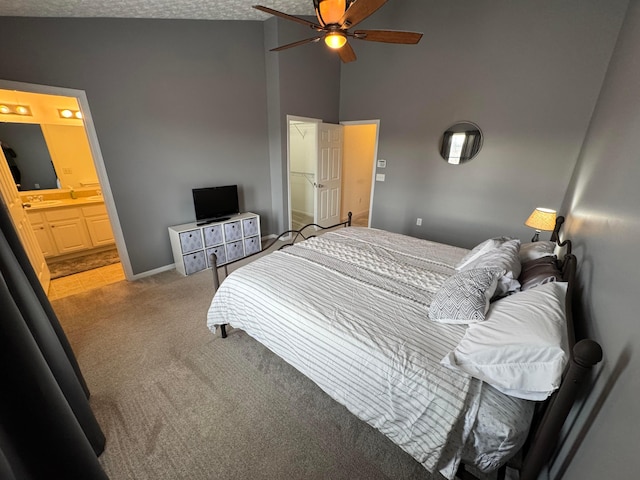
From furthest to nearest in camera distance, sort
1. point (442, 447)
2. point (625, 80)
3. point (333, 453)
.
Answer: point (625, 80), point (333, 453), point (442, 447)

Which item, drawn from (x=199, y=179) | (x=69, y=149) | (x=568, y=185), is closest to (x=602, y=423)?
(x=568, y=185)

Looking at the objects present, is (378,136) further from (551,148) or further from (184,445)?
(184,445)

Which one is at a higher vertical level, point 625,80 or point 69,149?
point 625,80

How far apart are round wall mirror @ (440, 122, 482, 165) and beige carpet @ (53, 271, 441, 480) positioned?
3.70 metres

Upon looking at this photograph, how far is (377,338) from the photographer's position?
53.6 inches

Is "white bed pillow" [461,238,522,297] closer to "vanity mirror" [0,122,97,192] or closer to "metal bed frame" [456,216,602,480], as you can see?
"metal bed frame" [456,216,602,480]

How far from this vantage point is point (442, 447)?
1137mm

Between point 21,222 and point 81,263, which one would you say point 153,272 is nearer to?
point 81,263

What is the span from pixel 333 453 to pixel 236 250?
305 cm

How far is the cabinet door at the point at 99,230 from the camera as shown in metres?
3.92

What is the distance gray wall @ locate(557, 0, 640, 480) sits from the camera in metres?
0.72

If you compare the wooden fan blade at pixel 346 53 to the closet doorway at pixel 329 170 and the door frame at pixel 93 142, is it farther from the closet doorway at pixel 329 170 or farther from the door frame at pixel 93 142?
the door frame at pixel 93 142

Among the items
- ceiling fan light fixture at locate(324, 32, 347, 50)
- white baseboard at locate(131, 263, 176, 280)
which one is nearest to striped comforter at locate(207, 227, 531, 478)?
ceiling fan light fixture at locate(324, 32, 347, 50)

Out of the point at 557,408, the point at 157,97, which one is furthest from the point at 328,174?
the point at 557,408
